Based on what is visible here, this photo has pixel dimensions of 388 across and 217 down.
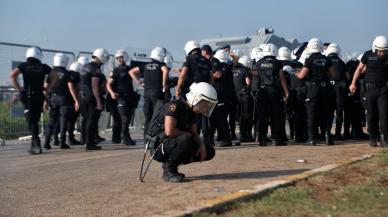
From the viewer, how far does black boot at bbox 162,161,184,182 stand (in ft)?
24.2

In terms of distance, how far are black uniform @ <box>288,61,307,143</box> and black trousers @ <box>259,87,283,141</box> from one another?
3.38 feet

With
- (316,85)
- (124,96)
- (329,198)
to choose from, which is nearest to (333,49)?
(316,85)

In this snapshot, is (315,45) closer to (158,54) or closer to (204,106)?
(158,54)

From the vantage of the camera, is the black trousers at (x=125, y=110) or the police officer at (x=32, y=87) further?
the black trousers at (x=125, y=110)

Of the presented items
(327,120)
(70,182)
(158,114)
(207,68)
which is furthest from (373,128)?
(70,182)

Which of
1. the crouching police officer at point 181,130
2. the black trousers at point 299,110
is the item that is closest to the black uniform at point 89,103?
the black trousers at point 299,110

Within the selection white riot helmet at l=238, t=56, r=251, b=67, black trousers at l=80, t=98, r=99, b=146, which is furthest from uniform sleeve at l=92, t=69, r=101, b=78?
white riot helmet at l=238, t=56, r=251, b=67

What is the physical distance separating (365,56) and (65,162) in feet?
18.1

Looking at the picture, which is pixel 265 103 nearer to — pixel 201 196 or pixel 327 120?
pixel 327 120

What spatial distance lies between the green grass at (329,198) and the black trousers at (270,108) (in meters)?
3.95

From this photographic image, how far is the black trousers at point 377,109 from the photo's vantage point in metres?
10.7

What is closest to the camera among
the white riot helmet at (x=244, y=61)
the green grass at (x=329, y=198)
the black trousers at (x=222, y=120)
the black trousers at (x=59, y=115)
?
the green grass at (x=329, y=198)

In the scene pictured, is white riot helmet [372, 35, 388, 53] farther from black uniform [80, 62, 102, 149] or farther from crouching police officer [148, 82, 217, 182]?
black uniform [80, 62, 102, 149]

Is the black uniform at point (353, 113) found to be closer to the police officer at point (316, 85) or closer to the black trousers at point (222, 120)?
the police officer at point (316, 85)
